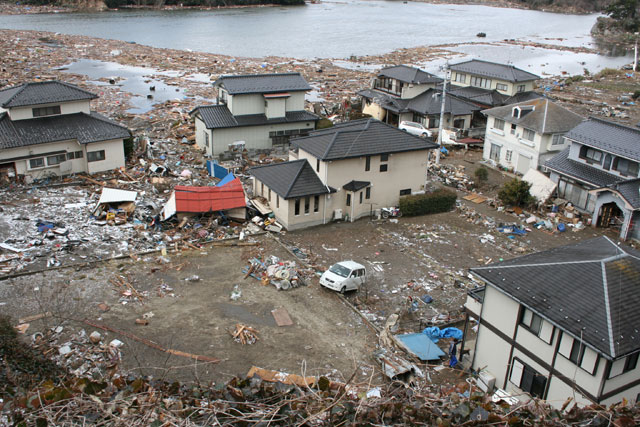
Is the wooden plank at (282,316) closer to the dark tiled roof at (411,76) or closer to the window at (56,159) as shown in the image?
the window at (56,159)

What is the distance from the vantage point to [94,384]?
7367 mm

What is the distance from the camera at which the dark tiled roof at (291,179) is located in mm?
24781

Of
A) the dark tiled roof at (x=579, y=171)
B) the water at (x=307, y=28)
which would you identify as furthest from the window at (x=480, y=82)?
the water at (x=307, y=28)

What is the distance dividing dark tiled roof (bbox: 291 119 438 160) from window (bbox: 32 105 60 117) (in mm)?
12504

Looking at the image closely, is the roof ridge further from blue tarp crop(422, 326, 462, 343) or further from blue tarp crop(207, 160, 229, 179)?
blue tarp crop(422, 326, 462, 343)

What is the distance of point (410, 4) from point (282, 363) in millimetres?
161771

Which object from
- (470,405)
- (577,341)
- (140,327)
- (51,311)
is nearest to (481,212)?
(577,341)

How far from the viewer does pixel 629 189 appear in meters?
25.5

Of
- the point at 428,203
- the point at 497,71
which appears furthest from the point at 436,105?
the point at 428,203

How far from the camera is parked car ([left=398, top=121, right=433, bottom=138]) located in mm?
38375

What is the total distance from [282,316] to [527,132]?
21.5 metres

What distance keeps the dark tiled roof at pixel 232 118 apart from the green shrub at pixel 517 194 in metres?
12.8

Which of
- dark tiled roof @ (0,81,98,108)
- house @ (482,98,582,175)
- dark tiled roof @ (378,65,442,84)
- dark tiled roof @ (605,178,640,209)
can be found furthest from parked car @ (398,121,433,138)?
dark tiled roof @ (0,81,98,108)

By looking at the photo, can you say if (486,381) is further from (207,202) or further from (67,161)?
(67,161)
